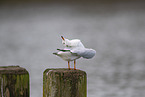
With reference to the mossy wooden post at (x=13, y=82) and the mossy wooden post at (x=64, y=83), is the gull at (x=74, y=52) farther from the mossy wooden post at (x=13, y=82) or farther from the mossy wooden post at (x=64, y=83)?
the mossy wooden post at (x=13, y=82)

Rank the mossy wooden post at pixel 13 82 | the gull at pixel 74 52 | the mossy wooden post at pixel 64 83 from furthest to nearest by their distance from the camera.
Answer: the gull at pixel 74 52 → the mossy wooden post at pixel 13 82 → the mossy wooden post at pixel 64 83

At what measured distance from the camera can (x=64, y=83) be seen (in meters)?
3.20

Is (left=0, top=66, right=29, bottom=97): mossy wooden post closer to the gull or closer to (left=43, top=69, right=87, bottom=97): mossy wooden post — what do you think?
(left=43, top=69, right=87, bottom=97): mossy wooden post

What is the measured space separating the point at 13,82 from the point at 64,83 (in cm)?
47

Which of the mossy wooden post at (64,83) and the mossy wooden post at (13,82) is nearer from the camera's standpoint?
the mossy wooden post at (64,83)

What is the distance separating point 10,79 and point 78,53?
69 cm

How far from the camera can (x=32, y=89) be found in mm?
10031

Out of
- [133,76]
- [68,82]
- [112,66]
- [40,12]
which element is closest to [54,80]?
[68,82]

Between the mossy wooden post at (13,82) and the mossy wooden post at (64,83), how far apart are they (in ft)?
0.71

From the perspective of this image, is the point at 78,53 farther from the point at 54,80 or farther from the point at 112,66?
the point at 112,66

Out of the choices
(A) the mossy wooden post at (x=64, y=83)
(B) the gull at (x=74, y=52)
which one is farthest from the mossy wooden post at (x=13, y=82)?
(B) the gull at (x=74, y=52)

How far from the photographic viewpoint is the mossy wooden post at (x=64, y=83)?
3199 mm

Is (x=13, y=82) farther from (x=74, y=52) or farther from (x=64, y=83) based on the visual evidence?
(x=74, y=52)

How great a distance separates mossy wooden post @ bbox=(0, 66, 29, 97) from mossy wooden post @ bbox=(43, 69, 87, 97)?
22 centimetres
